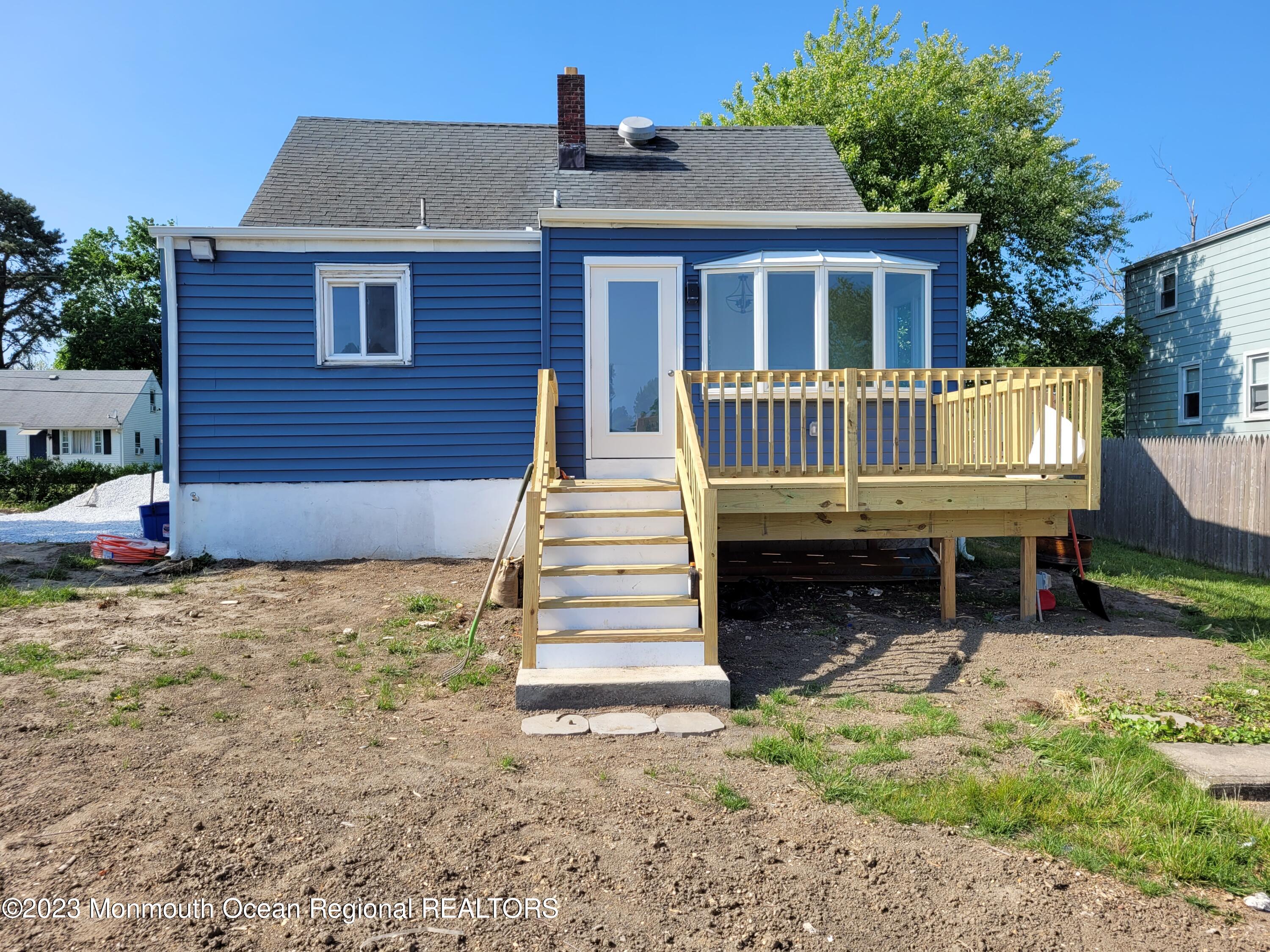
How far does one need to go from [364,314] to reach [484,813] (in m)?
7.26

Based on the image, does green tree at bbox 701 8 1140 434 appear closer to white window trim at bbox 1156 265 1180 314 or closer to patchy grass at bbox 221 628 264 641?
white window trim at bbox 1156 265 1180 314

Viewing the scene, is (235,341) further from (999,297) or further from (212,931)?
(999,297)

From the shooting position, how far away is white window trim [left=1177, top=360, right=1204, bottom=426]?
622 inches

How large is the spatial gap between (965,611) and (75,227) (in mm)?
51508

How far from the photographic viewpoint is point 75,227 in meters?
43.8

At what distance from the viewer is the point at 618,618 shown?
5.48 metres

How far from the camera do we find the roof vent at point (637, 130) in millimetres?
11352

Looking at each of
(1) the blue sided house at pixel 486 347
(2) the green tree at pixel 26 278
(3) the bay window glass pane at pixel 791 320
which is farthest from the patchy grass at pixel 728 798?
(2) the green tree at pixel 26 278

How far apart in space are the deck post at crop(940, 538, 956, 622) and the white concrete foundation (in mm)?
4601

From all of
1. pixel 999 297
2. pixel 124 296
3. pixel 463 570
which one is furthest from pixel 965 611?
pixel 124 296

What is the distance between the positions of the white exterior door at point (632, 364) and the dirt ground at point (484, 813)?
3140mm

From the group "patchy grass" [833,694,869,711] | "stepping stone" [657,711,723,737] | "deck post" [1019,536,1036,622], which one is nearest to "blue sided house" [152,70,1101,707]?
"deck post" [1019,536,1036,622]

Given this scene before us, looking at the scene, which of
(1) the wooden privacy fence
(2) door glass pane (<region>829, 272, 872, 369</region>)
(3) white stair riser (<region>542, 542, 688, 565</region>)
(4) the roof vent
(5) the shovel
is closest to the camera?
(3) white stair riser (<region>542, 542, 688, 565</region>)

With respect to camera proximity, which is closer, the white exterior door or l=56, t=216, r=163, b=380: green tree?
the white exterior door
